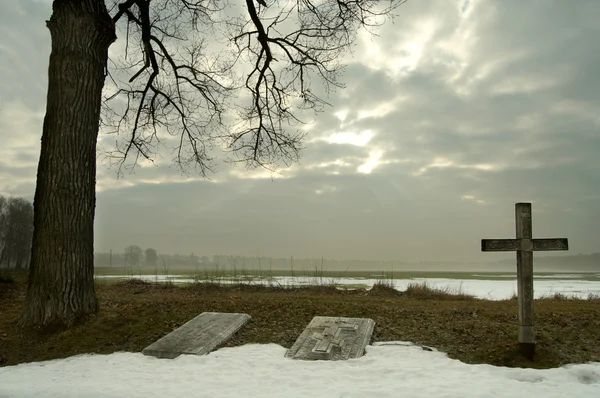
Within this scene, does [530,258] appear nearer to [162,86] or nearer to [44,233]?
[44,233]

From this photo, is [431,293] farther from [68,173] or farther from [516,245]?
[68,173]

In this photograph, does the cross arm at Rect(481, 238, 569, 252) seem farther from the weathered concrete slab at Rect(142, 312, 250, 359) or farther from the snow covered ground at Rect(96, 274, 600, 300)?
the snow covered ground at Rect(96, 274, 600, 300)

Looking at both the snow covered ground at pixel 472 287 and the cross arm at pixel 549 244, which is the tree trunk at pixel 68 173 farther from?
the snow covered ground at pixel 472 287

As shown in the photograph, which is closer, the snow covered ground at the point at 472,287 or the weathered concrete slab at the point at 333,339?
the weathered concrete slab at the point at 333,339

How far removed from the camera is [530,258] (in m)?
5.66

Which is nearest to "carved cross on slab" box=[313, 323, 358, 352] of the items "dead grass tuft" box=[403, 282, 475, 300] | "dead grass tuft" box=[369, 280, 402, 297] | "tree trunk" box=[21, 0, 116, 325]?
"tree trunk" box=[21, 0, 116, 325]

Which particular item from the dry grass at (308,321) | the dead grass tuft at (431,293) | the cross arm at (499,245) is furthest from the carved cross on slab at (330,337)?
the dead grass tuft at (431,293)

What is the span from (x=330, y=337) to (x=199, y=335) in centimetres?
185

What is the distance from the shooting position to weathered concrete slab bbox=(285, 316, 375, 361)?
567cm

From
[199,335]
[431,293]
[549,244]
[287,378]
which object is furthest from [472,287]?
[287,378]

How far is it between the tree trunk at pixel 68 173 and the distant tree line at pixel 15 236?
28.3m

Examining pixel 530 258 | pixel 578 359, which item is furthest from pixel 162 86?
pixel 578 359

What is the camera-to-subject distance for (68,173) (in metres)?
7.25

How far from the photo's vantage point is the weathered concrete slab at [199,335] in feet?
19.6
